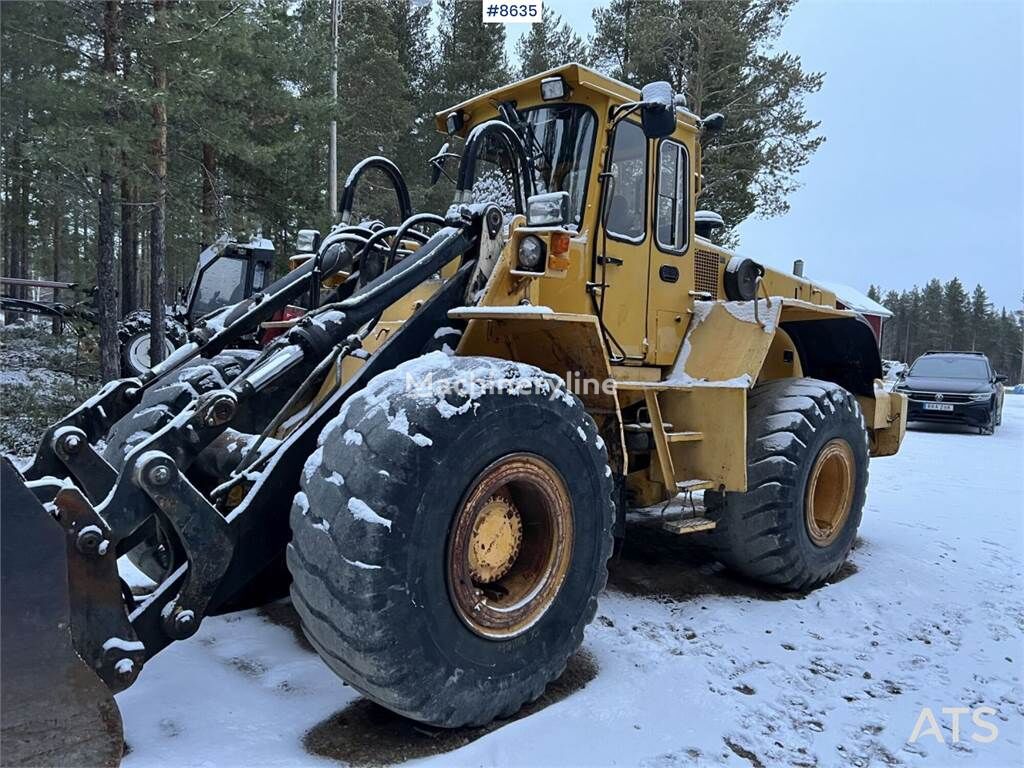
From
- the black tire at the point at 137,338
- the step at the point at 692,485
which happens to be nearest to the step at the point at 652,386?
the step at the point at 692,485

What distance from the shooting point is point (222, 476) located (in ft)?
11.3

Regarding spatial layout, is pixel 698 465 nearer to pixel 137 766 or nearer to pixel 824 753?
pixel 824 753

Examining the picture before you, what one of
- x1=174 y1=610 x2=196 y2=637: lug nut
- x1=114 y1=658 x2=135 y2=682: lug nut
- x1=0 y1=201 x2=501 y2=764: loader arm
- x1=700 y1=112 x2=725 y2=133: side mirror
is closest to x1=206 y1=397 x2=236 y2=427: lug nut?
x1=0 y1=201 x2=501 y2=764: loader arm

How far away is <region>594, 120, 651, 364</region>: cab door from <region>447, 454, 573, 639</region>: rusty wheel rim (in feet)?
4.91

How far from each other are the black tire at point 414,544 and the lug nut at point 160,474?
430mm

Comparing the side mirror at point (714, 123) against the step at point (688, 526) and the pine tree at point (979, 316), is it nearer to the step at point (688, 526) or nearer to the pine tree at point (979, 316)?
the step at point (688, 526)

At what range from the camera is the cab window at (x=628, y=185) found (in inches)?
171

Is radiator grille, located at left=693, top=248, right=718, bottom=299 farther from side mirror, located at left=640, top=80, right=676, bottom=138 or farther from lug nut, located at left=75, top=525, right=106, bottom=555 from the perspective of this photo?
lug nut, located at left=75, top=525, right=106, bottom=555

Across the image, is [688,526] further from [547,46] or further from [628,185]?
[547,46]

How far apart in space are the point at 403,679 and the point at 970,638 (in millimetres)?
3453

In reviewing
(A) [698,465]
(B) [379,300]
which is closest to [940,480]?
(A) [698,465]

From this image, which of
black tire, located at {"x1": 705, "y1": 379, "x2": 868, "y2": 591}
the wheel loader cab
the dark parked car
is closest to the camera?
black tire, located at {"x1": 705, "y1": 379, "x2": 868, "y2": 591}

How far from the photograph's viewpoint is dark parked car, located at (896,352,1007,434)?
15.8m

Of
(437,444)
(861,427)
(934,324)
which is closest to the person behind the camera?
(437,444)
